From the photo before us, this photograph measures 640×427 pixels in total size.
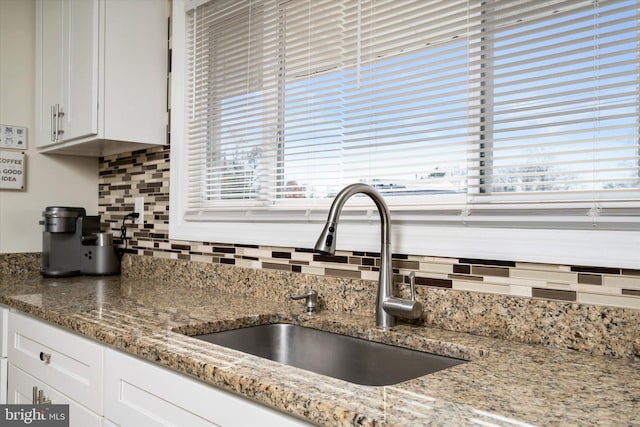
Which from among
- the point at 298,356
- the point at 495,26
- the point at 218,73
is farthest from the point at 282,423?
the point at 218,73

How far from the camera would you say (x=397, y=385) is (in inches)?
39.2

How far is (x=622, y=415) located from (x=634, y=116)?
65 cm

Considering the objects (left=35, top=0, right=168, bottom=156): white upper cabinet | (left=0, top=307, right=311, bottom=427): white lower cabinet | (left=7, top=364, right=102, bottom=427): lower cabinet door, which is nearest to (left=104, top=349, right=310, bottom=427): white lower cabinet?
(left=0, top=307, right=311, bottom=427): white lower cabinet

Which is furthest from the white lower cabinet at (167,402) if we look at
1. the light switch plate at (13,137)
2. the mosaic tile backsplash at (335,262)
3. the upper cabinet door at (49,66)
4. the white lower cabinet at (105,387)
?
the light switch plate at (13,137)

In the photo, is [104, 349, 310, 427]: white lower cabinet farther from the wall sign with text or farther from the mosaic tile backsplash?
the wall sign with text

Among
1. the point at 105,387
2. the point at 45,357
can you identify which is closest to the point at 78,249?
the point at 45,357

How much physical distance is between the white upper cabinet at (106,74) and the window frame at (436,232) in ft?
0.59

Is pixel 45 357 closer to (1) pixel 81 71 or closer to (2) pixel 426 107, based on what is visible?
(1) pixel 81 71

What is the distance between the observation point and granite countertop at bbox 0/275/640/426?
2.82 ft

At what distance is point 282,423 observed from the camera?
99 cm

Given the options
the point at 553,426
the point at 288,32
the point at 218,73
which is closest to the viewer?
the point at 553,426

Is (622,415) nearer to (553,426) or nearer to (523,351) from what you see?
(553,426)

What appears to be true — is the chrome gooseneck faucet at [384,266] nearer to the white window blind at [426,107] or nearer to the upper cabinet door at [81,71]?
the white window blind at [426,107]

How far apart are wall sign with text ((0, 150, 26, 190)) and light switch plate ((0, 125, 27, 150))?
3cm
